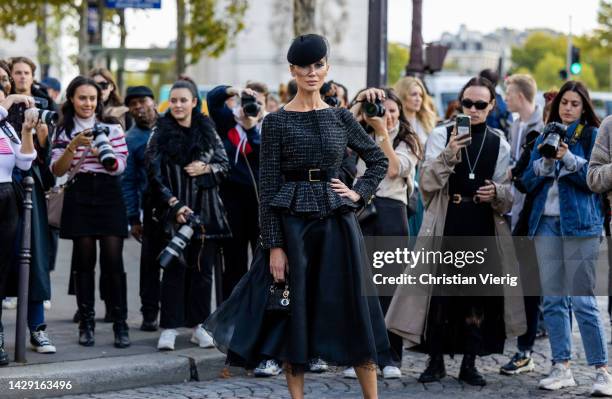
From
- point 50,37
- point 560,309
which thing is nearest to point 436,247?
point 560,309

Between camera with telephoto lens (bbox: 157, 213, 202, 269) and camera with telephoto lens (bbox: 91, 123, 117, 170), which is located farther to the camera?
camera with telephoto lens (bbox: 157, 213, 202, 269)

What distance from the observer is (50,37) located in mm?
42094

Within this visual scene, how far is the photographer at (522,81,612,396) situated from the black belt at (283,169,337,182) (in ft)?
5.90

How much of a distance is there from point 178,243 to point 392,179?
59.5 inches

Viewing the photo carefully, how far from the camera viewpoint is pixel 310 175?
619 cm

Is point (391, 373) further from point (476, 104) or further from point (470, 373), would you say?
point (476, 104)

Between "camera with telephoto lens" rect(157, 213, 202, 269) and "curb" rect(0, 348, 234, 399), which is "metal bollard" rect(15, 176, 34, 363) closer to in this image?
"curb" rect(0, 348, 234, 399)

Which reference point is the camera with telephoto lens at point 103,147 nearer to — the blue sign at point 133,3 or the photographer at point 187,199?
the photographer at point 187,199

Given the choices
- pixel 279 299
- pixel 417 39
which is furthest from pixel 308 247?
pixel 417 39

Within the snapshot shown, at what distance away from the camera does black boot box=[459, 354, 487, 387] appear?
307 inches

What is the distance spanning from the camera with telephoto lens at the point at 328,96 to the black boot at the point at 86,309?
2.04m

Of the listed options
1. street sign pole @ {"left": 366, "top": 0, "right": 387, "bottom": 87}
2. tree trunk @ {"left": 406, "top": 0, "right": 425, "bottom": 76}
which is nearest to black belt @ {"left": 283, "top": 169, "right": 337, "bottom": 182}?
street sign pole @ {"left": 366, "top": 0, "right": 387, "bottom": 87}

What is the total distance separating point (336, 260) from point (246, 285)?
507 millimetres

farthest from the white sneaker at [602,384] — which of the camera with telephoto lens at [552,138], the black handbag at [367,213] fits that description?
the black handbag at [367,213]
